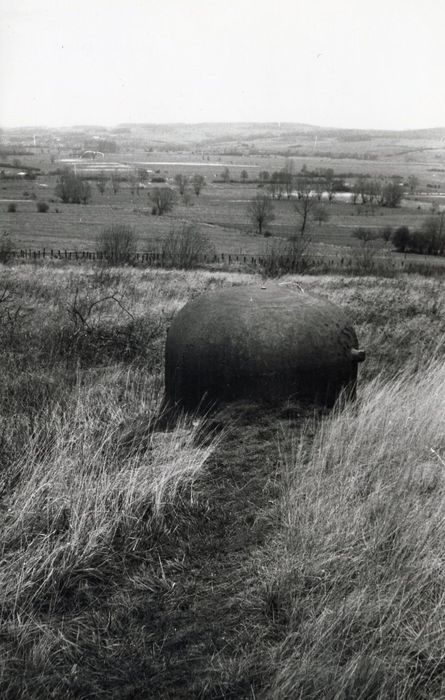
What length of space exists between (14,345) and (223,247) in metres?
46.1

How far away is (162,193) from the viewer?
256 ft

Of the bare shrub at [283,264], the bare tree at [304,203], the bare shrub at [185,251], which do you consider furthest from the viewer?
the bare tree at [304,203]

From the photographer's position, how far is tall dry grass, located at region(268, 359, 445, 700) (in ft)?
8.63

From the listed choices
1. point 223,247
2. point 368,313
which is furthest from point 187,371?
point 223,247

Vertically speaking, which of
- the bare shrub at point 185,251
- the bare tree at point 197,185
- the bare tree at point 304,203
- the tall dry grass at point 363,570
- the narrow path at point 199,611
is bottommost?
the bare tree at point 197,185

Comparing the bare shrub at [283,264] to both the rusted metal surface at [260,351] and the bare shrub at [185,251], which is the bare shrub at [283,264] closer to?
the bare shrub at [185,251]

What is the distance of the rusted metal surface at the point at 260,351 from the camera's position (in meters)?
5.09

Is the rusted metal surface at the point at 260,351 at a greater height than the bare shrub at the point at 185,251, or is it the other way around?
the rusted metal surface at the point at 260,351

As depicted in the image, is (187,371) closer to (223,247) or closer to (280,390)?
(280,390)

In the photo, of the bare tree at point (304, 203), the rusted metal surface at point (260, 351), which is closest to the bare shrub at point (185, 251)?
the bare tree at point (304, 203)

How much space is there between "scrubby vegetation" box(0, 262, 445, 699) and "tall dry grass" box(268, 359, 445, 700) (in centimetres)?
1

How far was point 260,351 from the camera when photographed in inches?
199

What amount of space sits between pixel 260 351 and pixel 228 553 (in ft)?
6.21

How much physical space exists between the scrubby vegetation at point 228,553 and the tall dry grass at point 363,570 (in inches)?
0.4
